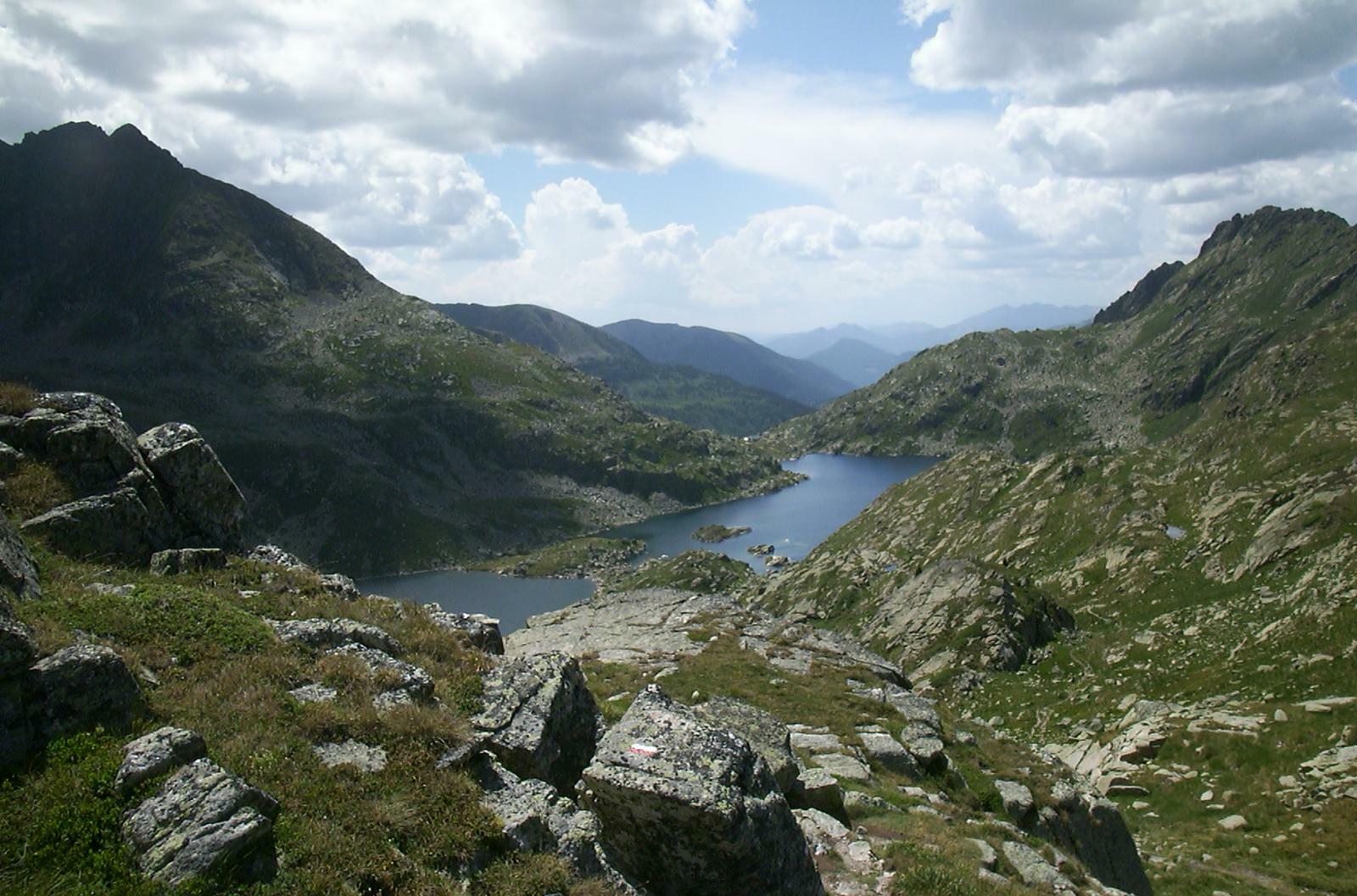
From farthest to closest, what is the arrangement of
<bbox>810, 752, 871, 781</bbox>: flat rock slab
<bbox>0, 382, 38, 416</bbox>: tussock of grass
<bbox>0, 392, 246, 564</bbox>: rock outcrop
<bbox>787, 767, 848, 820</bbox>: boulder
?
<bbox>810, 752, 871, 781</bbox>: flat rock slab
<bbox>0, 382, 38, 416</bbox>: tussock of grass
<bbox>0, 392, 246, 564</bbox>: rock outcrop
<bbox>787, 767, 848, 820</bbox>: boulder

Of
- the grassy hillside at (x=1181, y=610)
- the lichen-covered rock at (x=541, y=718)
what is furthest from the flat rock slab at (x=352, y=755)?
the grassy hillside at (x=1181, y=610)

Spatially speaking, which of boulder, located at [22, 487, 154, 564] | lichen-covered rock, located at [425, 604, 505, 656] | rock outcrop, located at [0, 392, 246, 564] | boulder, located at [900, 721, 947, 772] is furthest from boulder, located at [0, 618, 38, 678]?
boulder, located at [900, 721, 947, 772]

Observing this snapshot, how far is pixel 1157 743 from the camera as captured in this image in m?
33.3

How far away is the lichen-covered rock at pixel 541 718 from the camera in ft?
42.8

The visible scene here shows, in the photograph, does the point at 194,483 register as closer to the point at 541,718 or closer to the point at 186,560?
the point at 186,560

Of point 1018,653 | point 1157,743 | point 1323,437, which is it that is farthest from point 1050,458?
point 1157,743

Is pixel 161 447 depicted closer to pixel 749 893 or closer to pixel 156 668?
pixel 156 668

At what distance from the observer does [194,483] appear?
22.0m

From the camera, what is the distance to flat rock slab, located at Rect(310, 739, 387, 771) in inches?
452

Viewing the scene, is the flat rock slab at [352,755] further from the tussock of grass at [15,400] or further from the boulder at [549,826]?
the tussock of grass at [15,400]

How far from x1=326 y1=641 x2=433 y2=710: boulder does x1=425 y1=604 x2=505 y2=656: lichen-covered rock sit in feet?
11.3

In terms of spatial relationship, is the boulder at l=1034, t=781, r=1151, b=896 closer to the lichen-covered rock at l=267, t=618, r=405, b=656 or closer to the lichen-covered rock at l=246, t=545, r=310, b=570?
the lichen-covered rock at l=267, t=618, r=405, b=656

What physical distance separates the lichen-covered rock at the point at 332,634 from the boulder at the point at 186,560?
13.4 feet

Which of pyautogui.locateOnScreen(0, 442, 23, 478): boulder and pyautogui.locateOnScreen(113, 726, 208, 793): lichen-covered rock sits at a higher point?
pyautogui.locateOnScreen(0, 442, 23, 478): boulder
